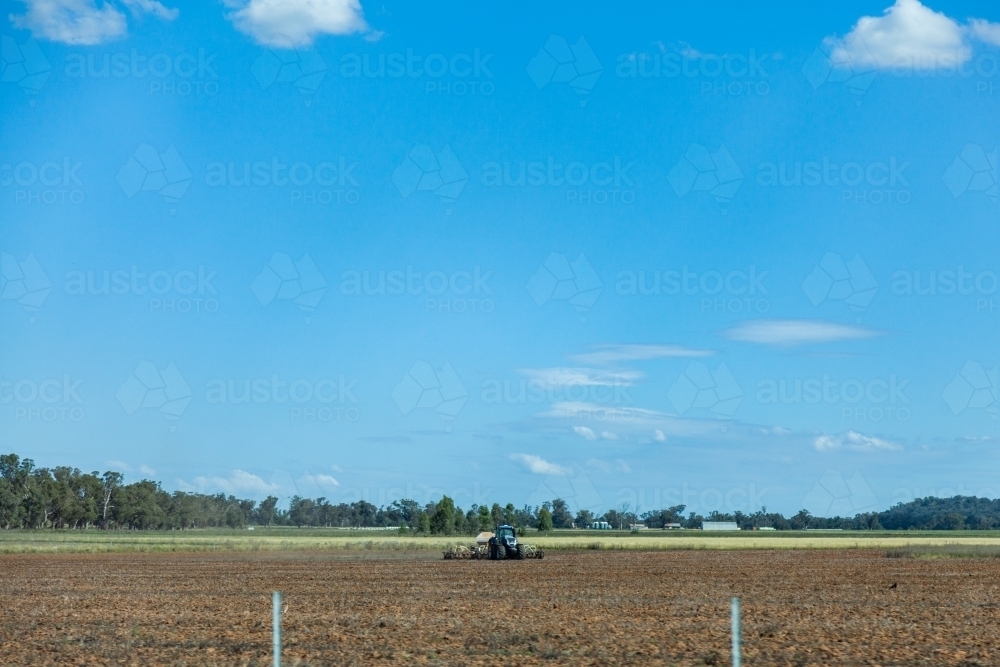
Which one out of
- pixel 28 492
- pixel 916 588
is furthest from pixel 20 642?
pixel 28 492

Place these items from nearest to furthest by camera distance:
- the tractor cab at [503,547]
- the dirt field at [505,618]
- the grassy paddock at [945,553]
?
1. the dirt field at [505,618]
2. the tractor cab at [503,547]
3. the grassy paddock at [945,553]

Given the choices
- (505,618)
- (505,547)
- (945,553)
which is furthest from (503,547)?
(505,618)

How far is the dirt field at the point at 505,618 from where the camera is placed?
20.9m

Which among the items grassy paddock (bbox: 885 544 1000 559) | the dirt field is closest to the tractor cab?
the dirt field

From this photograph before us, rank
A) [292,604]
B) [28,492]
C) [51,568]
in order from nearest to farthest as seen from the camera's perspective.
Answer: [292,604] < [51,568] < [28,492]

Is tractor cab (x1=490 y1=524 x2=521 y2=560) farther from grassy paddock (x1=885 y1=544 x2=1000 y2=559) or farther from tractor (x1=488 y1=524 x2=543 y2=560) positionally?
grassy paddock (x1=885 y1=544 x2=1000 y2=559)

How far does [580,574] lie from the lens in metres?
49.5

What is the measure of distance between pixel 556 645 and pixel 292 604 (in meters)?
12.4

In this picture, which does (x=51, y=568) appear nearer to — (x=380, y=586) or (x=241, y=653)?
(x=380, y=586)

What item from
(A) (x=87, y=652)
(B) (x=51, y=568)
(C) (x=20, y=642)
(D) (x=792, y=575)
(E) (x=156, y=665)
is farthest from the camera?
(B) (x=51, y=568)

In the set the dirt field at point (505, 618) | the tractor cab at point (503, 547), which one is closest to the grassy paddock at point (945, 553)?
the dirt field at point (505, 618)

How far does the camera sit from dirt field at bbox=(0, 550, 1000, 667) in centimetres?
2086

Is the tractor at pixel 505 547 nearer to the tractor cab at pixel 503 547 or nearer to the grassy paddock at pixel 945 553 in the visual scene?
the tractor cab at pixel 503 547

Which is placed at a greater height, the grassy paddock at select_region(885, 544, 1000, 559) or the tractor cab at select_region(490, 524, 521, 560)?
the tractor cab at select_region(490, 524, 521, 560)
